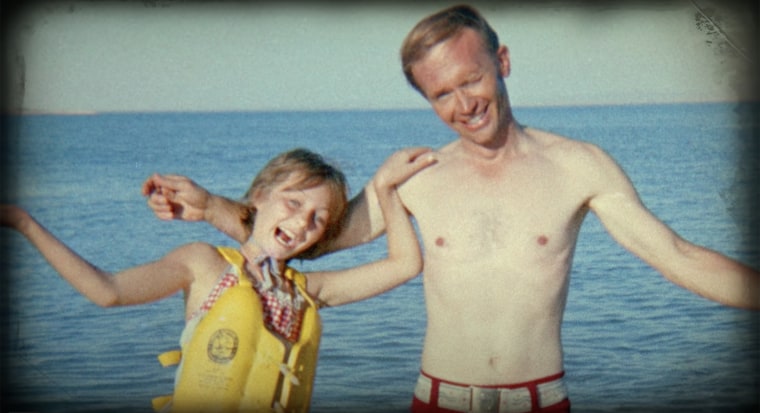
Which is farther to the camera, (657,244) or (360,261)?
(360,261)

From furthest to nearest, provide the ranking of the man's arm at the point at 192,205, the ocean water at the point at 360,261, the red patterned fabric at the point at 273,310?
1. the ocean water at the point at 360,261
2. the man's arm at the point at 192,205
3. the red patterned fabric at the point at 273,310

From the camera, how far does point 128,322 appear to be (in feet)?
15.4

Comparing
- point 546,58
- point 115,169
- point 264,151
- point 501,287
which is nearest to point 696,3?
point 546,58

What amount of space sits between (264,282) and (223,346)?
25 cm

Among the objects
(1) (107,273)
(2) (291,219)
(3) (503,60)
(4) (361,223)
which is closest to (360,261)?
(4) (361,223)

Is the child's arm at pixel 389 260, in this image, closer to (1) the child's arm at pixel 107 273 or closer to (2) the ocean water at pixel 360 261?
(2) the ocean water at pixel 360 261

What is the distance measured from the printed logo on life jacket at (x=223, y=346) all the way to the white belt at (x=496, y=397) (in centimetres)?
67

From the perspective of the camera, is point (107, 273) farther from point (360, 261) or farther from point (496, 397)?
point (496, 397)

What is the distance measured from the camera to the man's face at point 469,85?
3.91 meters

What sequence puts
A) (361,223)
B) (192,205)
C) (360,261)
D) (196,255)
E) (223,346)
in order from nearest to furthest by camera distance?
(223,346) → (196,255) → (192,205) → (361,223) → (360,261)

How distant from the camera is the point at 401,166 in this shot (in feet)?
13.1

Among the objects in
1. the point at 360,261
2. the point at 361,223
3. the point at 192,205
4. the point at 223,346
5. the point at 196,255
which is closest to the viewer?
the point at 223,346

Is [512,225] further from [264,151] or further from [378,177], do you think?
[264,151]

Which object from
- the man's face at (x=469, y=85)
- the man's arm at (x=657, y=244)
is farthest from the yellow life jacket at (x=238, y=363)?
the man's arm at (x=657, y=244)
